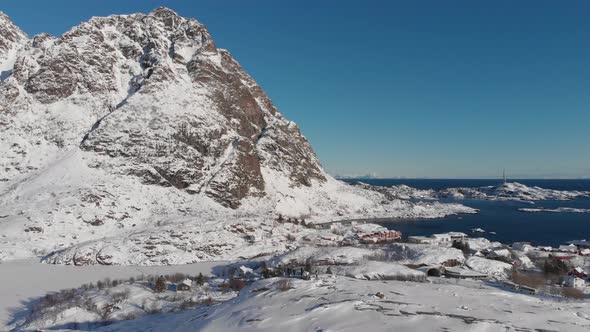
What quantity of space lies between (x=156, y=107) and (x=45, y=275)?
6944 cm

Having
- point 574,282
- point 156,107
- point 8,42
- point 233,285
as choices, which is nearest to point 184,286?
point 233,285

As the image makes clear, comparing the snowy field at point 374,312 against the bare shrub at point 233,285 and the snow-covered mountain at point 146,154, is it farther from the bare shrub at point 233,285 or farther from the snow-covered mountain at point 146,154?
the snow-covered mountain at point 146,154

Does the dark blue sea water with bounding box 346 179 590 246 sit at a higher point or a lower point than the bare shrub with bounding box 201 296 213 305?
lower

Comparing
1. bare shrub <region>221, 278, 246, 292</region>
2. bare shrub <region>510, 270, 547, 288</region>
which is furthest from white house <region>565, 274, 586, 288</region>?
bare shrub <region>221, 278, 246, 292</region>

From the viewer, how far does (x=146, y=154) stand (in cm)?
11188

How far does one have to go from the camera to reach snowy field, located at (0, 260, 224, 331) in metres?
50.6

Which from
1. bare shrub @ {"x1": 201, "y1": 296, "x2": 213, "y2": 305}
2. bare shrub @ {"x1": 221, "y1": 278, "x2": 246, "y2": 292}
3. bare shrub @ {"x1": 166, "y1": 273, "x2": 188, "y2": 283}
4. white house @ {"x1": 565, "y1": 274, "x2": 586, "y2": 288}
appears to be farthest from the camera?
bare shrub @ {"x1": 166, "y1": 273, "x2": 188, "y2": 283}

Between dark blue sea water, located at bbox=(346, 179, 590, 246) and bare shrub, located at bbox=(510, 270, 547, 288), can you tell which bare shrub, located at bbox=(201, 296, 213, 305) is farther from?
dark blue sea water, located at bbox=(346, 179, 590, 246)

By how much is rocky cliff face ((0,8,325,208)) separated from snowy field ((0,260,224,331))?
41971 mm

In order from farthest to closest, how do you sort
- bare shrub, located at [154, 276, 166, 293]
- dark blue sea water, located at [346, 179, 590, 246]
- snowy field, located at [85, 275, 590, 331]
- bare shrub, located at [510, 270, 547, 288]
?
1. dark blue sea water, located at [346, 179, 590, 246]
2. bare shrub, located at [154, 276, 166, 293]
3. bare shrub, located at [510, 270, 547, 288]
4. snowy field, located at [85, 275, 590, 331]

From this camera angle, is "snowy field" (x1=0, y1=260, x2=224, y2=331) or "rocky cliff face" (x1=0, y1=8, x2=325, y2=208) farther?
"rocky cliff face" (x1=0, y1=8, x2=325, y2=208)

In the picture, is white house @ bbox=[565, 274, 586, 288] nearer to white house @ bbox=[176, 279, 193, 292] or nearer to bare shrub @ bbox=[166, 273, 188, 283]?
white house @ bbox=[176, 279, 193, 292]

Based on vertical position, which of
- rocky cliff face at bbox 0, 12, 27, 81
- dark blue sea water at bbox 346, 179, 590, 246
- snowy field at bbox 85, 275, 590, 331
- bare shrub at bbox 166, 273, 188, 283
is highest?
rocky cliff face at bbox 0, 12, 27, 81

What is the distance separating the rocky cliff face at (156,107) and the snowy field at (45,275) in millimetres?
41971
